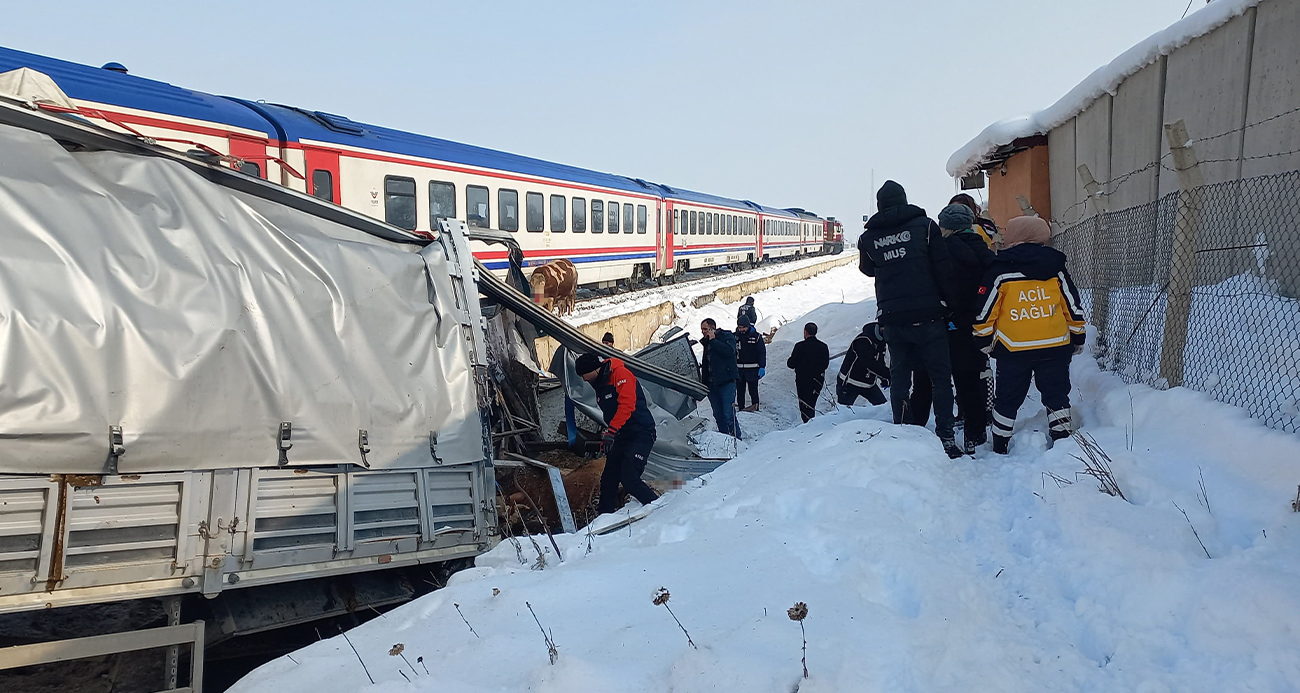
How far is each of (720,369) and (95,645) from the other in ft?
22.0

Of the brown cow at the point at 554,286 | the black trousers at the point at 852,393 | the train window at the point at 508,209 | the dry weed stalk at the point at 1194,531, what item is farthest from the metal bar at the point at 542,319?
the train window at the point at 508,209

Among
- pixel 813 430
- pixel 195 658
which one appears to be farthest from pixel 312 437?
pixel 813 430

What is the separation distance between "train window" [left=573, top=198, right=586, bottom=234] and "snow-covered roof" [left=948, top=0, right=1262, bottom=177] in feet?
24.5

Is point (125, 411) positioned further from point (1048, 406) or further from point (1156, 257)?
point (1156, 257)

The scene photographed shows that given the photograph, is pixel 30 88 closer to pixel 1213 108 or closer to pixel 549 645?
pixel 549 645

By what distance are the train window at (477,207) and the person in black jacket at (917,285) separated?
8.55m

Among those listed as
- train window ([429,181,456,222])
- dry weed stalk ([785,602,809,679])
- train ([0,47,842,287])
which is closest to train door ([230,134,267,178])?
train ([0,47,842,287])

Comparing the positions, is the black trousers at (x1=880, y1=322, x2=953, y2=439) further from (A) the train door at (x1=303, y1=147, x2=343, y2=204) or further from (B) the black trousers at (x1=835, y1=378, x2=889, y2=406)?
(A) the train door at (x1=303, y1=147, x2=343, y2=204)

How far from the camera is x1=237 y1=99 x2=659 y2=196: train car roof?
954 cm

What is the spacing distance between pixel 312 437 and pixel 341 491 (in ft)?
1.15

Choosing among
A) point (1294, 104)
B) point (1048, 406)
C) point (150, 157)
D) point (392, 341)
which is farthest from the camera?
point (1294, 104)

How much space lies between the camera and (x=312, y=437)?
13.9ft

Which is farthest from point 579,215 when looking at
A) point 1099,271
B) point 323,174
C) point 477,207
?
point 1099,271

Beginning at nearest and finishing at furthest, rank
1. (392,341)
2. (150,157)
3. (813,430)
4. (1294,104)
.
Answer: (150,157) < (392,341) < (1294,104) < (813,430)
